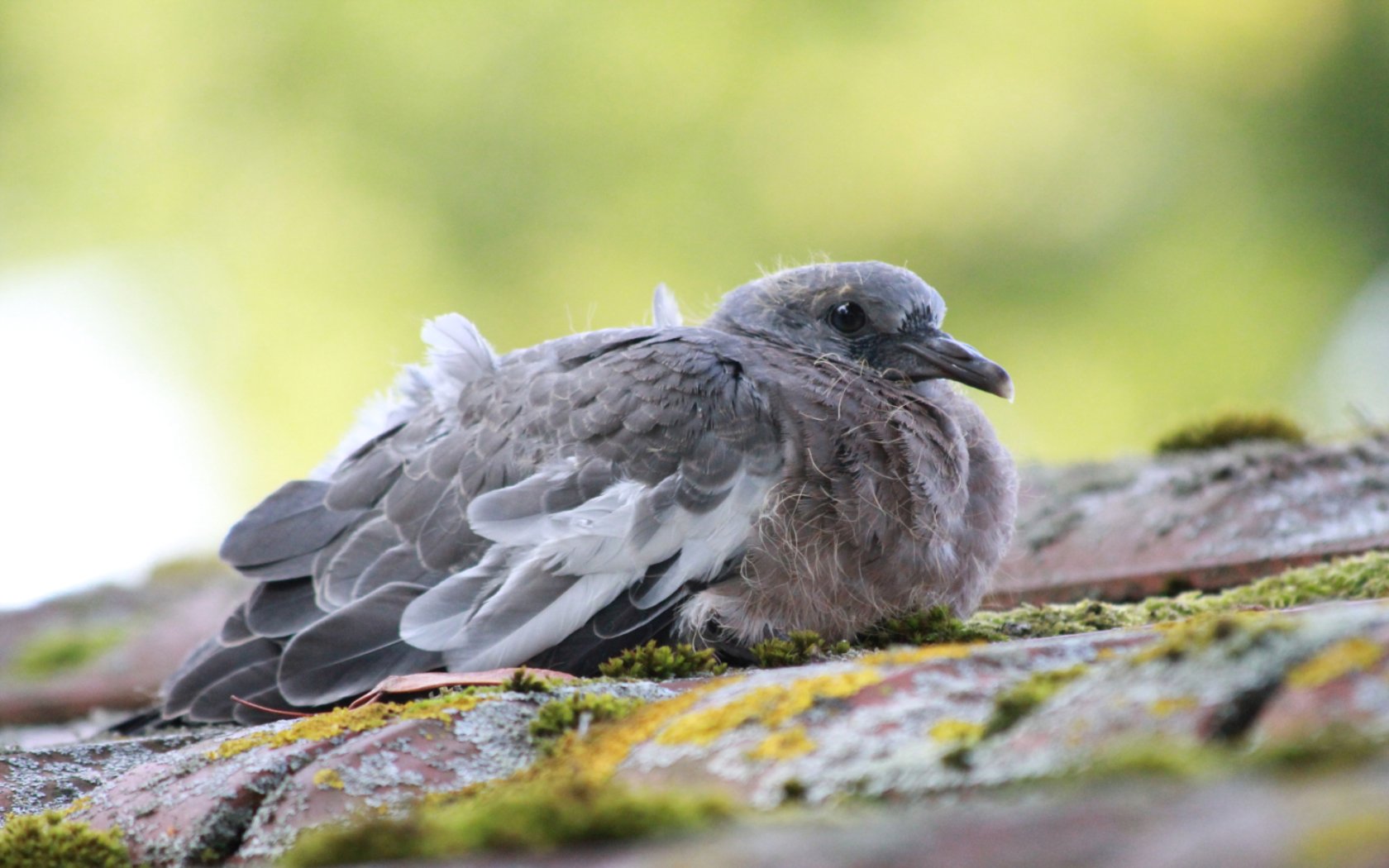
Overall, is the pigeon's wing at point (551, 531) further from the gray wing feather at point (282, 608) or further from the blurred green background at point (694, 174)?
the blurred green background at point (694, 174)

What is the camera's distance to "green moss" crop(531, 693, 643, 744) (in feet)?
5.91

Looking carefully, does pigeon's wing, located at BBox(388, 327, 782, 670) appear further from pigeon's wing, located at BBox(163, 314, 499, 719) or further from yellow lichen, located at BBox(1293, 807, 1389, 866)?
yellow lichen, located at BBox(1293, 807, 1389, 866)

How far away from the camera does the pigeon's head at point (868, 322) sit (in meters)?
3.67

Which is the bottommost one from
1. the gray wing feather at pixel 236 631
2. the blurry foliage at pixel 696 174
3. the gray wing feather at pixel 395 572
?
the gray wing feather at pixel 236 631

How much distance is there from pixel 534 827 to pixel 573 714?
2.50ft

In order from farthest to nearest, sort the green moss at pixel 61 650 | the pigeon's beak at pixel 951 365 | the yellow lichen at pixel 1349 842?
the green moss at pixel 61 650 < the pigeon's beak at pixel 951 365 < the yellow lichen at pixel 1349 842

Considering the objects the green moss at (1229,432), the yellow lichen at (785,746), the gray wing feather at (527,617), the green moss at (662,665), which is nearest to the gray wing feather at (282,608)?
the gray wing feather at (527,617)

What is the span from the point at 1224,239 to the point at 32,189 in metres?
10.1

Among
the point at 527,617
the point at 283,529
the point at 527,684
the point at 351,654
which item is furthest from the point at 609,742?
the point at 283,529

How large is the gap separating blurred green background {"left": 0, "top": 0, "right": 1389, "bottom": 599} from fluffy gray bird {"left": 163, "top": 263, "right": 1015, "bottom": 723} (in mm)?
6443

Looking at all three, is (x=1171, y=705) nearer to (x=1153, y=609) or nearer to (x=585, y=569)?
(x=1153, y=609)

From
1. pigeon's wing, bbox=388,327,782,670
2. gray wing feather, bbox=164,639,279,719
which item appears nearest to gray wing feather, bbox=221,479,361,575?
gray wing feather, bbox=164,639,279,719

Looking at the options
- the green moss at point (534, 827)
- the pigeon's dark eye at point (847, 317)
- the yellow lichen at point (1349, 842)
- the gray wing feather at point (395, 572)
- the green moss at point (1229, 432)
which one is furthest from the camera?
the green moss at point (1229, 432)

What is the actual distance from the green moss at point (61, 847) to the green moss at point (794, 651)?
131 centimetres
